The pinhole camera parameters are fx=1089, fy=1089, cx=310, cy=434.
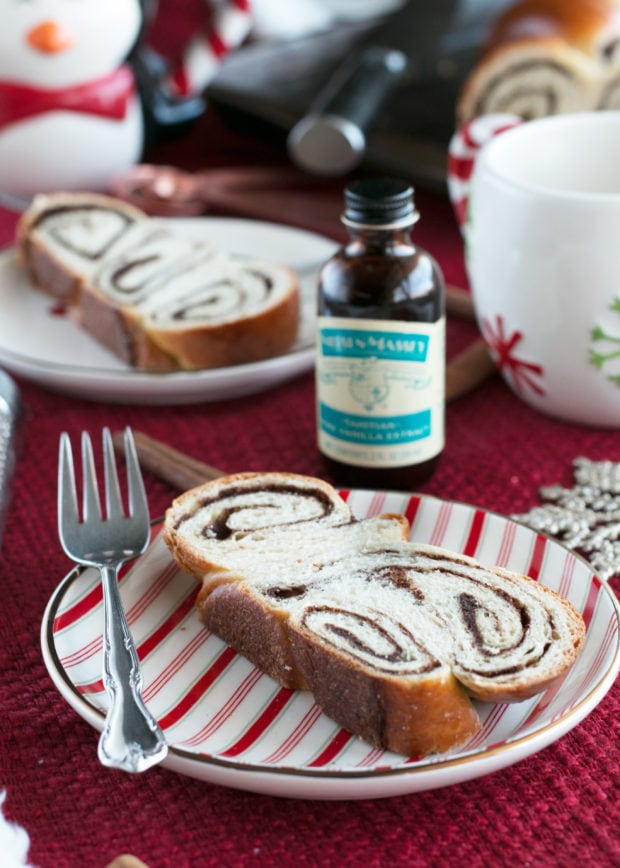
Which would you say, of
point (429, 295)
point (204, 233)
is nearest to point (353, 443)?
point (429, 295)

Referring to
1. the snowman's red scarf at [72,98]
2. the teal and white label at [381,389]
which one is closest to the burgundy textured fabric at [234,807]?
the teal and white label at [381,389]

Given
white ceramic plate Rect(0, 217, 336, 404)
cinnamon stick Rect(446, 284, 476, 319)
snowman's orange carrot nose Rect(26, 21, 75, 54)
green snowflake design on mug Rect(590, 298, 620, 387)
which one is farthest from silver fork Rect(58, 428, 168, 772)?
snowman's orange carrot nose Rect(26, 21, 75, 54)

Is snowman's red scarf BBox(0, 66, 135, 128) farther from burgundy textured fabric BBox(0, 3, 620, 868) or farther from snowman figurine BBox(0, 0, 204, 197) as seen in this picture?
burgundy textured fabric BBox(0, 3, 620, 868)

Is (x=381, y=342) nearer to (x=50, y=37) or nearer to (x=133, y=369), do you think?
(x=133, y=369)

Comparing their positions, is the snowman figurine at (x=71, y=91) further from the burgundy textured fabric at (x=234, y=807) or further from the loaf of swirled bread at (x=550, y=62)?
the burgundy textured fabric at (x=234, y=807)

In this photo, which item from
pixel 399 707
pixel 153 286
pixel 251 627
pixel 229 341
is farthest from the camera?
pixel 153 286

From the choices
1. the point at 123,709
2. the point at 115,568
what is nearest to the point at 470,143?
the point at 115,568
